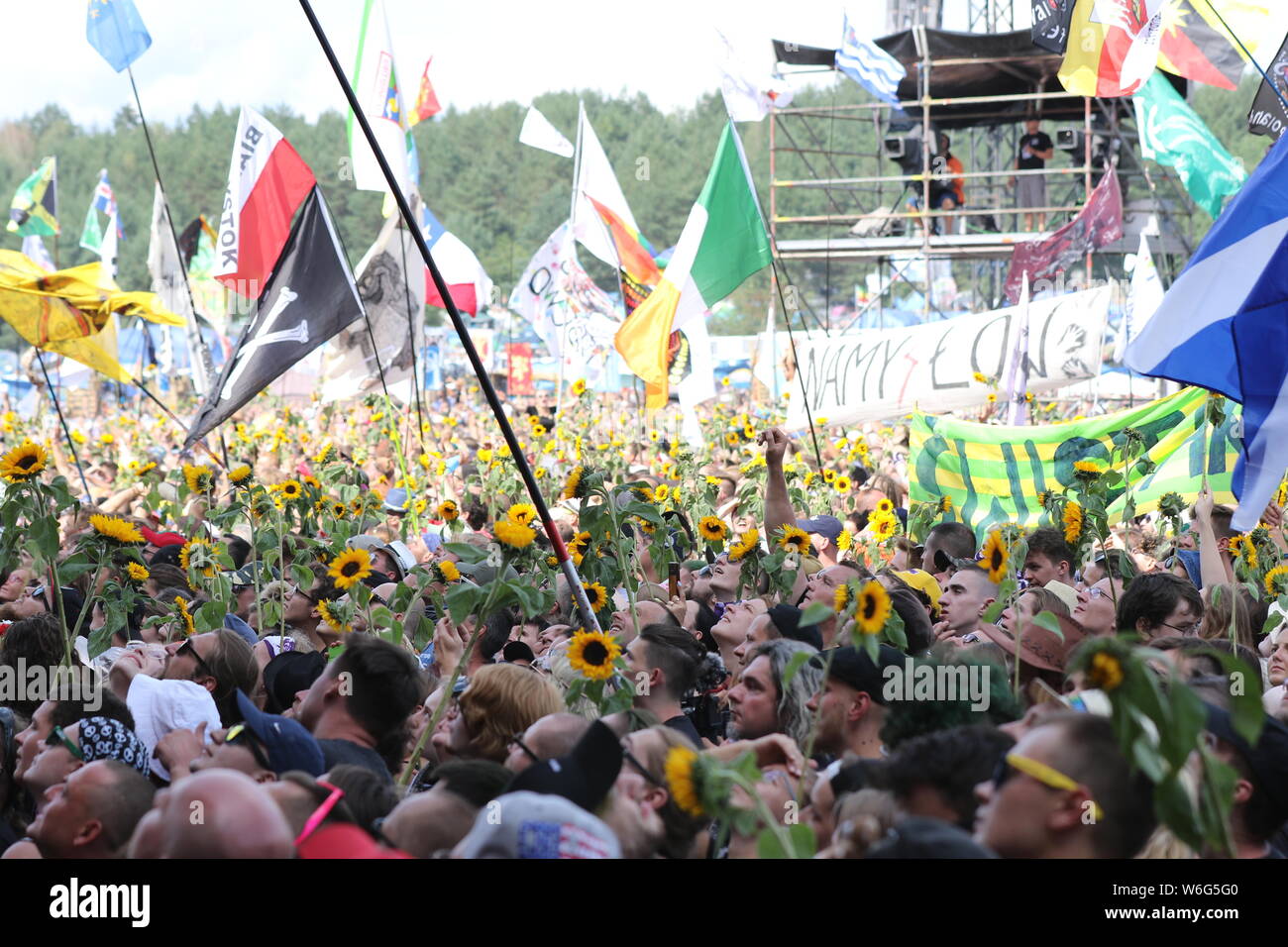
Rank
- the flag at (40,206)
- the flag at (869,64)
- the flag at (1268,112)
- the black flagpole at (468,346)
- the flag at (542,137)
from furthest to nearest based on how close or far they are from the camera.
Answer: the flag at (40,206), the flag at (869,64), the flag at (542,137), the flag at (1268,112), the black flagpole at (468,346)

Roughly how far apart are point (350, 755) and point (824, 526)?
4.47 m

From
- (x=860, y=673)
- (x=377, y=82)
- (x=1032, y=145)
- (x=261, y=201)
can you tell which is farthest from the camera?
(x=1032, y=145)

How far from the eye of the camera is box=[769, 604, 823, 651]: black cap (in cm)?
477

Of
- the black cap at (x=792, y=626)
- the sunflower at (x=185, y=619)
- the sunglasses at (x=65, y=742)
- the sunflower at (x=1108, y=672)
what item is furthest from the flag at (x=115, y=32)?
the sunflower at (x=1108, y=672)

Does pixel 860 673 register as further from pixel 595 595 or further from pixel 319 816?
pixel 319 816

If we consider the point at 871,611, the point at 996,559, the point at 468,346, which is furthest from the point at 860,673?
the point at 468,346

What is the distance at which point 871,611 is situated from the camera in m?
3.07

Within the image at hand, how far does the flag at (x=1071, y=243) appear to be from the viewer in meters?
18.1

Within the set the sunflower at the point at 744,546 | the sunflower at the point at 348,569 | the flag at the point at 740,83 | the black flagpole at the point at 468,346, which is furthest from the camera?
the flag at the point at 740,83

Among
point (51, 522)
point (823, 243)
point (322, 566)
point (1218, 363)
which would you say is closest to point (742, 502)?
point (322, 566)

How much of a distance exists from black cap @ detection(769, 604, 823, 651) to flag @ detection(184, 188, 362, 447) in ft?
13.2

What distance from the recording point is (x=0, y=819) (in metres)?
4.08

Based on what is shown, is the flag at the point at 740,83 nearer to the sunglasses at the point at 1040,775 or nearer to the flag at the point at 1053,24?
the flag at the point at 1053,24

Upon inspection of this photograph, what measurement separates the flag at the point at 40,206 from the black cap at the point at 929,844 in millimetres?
23637
